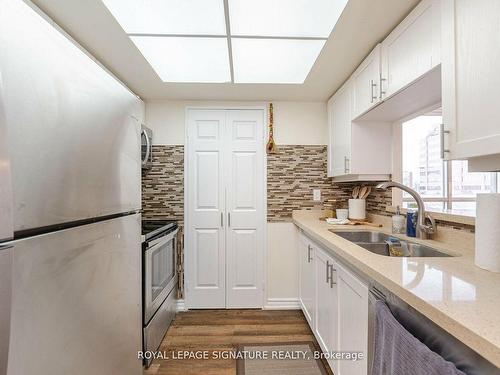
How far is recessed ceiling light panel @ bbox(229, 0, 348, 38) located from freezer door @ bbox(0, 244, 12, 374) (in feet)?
4.56

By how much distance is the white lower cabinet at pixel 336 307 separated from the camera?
1276 millimetres

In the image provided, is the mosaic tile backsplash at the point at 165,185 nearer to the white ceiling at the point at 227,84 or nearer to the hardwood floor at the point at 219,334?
the white ceiling at the point at 227,84

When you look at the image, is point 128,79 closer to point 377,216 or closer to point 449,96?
point 449,96

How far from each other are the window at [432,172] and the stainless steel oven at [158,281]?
6.61ft

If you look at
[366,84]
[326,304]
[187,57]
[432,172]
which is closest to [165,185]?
[187,57]

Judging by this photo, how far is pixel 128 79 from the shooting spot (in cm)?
229

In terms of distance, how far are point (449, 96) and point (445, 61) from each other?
154 mm

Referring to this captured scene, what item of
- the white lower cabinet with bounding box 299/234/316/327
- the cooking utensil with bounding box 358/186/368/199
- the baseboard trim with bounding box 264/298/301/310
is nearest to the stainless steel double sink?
the white lower cabinet with bounding box 299/234/316/327

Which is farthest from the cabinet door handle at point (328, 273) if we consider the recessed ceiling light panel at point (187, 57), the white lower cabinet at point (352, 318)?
the recessed ceiling light panel at point (187, 57)

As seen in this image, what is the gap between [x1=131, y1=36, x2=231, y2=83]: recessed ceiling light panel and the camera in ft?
5.69

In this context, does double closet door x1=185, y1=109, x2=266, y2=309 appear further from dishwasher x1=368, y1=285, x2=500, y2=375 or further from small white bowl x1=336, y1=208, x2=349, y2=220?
dishwasher x1=368, y1=285, x2=500, y2=375

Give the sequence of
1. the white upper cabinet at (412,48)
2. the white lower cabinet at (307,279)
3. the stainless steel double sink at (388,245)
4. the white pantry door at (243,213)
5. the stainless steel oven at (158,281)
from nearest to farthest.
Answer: the white upper cabinet at (412,48) → the stainless steel double sink at (388,245) → the stainless steel oven at (158,281) → the white lower cabinet at (307,279) → the white pantry door at (243,213)

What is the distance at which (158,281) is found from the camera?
2.18 m

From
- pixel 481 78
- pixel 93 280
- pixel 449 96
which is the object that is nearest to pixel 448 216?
pixel 449 96
